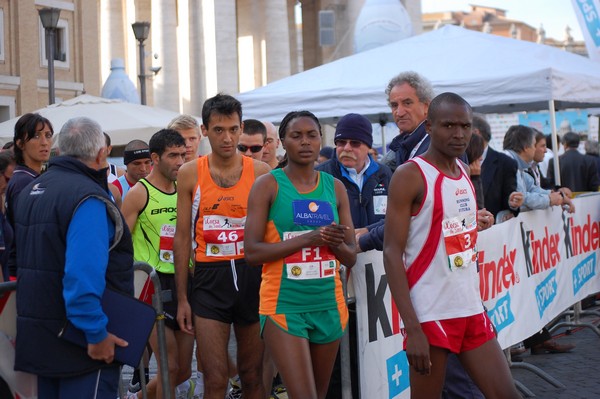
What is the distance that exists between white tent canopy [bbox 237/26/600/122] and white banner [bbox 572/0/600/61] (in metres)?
2.68

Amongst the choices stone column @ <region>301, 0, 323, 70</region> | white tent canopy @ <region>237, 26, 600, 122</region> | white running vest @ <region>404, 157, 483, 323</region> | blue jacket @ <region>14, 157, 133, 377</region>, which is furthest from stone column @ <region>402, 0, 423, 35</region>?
blue jacket @ <region>14, 157, 133, 377</region>

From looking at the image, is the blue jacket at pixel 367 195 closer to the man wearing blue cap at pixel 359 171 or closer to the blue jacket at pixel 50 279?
the man wearing blue cap at pixel 359 171

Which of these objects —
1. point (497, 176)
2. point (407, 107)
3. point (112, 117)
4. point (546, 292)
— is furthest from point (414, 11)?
point (407, 107)

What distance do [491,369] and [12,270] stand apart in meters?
3.16

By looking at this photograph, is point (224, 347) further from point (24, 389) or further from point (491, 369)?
point (491, 369)

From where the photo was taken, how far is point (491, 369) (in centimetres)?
531

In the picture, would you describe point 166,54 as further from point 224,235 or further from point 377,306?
point 224,235

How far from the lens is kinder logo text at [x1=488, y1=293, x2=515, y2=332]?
8635 mm

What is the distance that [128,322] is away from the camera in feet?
18.3

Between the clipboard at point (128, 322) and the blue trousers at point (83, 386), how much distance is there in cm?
11

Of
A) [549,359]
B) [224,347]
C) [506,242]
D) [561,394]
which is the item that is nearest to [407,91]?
[224,347]

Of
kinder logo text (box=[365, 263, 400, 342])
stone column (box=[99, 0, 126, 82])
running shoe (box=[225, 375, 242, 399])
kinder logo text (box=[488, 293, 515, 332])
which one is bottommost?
running shoe (box=[225, 375, 242, 399])

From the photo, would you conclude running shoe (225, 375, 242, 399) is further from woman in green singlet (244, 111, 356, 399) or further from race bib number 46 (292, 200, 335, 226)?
race bib number 46 (292, 200, 335, 226)

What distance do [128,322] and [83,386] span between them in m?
0.39
